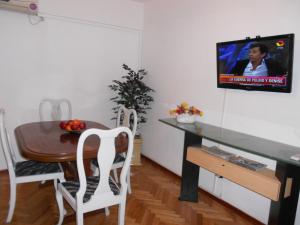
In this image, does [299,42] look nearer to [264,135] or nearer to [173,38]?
[264,135]

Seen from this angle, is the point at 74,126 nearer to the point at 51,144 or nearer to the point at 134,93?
the point at 51,144

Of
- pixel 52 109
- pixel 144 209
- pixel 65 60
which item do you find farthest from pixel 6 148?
pixel 65 60

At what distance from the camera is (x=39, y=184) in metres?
2.91

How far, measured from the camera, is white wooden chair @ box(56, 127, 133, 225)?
1.65 m

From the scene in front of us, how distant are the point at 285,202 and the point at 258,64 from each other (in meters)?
1.18

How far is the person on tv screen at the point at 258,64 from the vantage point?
2.05m

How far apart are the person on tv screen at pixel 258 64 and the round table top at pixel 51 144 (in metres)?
1.34

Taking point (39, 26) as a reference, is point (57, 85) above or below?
below

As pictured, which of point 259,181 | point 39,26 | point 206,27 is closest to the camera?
point 259,181

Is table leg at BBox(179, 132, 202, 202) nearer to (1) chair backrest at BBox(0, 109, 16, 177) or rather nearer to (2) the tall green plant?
(2) the tall green plant

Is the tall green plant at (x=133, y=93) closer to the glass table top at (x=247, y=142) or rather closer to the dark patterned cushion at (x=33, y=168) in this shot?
the glass table top at (x=247, y=142)

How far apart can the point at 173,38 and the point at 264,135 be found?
1.83m

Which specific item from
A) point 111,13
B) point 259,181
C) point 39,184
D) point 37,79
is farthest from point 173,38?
point 39,184

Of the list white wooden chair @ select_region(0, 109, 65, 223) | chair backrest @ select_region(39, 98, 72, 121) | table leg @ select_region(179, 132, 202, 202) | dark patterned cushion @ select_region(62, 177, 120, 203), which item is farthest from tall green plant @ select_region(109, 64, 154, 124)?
dark patterned cushion @ select_region(62, 177, 120, 203)
